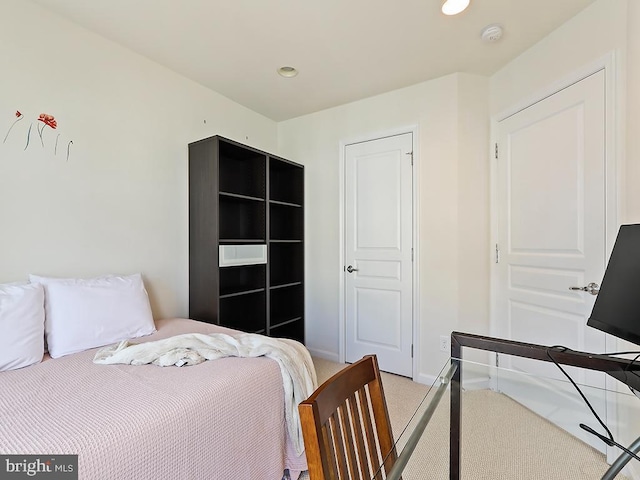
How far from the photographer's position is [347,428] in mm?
856

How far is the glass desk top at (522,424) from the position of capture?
1.40 m

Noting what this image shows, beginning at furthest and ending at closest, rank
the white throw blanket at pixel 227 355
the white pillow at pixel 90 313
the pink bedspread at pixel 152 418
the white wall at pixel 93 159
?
1. the white wall at pixel 93 159
2. the white pillow at pixel 90 313
3. the white throw blanket at pixel 227 355
4. the pink bedspread at pixel 152 418

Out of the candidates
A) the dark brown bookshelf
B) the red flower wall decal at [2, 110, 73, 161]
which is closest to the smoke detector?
the dark brown bookshelf

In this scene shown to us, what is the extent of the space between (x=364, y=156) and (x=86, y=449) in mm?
2815

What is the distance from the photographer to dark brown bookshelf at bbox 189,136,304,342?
2.50 metres

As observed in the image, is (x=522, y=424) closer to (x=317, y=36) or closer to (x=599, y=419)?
(x=599, y=419)

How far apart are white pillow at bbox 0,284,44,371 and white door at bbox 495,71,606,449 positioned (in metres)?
2.61

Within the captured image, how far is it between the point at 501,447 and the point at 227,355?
5.12 feet

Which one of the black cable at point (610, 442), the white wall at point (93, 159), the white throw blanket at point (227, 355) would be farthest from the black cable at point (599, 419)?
the white wall at point (93, 159)

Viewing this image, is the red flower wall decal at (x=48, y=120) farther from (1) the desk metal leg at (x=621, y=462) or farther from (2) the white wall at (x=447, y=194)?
(1) the desk metal leg at (x=621, y=462)

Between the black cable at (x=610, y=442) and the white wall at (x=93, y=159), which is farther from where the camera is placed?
the white wall at (x=93, y=159)

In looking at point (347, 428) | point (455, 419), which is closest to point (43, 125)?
point (347, 428)

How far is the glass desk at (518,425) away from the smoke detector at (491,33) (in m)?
1.97

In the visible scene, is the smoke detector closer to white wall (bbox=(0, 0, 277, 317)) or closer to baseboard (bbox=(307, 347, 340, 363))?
white wall (bbox=(0, 0, 277, 317))
